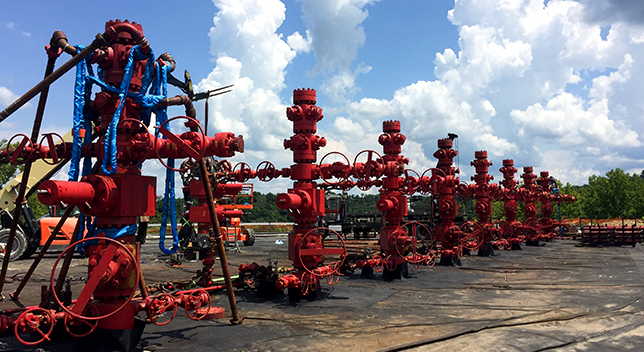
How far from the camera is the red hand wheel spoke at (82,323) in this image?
6352 millimetres

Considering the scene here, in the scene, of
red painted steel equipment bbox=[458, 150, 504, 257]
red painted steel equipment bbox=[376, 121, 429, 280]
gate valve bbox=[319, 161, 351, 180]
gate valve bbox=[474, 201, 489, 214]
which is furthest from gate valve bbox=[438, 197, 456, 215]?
gate valve bbox=[319, 161, 351, 180]

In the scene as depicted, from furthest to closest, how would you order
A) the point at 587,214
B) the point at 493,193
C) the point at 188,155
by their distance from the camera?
the point at 587,214
the point at 493,193
the point at 188,155

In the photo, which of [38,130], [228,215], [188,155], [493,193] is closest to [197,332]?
[188,155]

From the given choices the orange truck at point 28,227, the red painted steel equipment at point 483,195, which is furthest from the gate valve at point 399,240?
the orange truck at point 28,227

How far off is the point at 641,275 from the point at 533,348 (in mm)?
10739

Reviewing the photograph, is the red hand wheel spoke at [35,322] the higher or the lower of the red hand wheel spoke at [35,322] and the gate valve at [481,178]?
the lower

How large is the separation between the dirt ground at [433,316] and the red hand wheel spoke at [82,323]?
360 millimetres

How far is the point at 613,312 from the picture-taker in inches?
393

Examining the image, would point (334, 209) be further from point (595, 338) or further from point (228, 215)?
point (595, 338)

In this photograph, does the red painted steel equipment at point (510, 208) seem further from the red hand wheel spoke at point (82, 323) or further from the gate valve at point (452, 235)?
the red hand wheel spoke at point (82, 323)

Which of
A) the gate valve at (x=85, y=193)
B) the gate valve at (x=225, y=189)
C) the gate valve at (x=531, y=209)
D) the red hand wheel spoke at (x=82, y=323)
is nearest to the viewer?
the gate valve at (x=85, y=193)

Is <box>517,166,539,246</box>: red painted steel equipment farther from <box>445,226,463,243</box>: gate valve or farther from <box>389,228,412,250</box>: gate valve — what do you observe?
<box>389,228,412,250</box>: gate valve

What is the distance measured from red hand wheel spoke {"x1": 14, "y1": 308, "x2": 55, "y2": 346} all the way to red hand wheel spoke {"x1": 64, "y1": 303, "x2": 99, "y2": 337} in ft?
0.76

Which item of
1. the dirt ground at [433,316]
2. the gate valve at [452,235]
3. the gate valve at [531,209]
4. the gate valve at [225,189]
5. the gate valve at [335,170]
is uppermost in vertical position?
the gate valve at [335,170]
